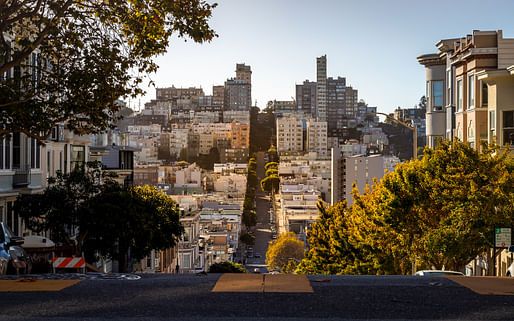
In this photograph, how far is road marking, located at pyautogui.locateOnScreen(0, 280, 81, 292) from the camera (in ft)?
31.1

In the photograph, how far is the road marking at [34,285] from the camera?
9469mm

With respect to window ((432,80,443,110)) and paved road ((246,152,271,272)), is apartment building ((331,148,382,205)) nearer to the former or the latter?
paved road ((246,152,271,272))

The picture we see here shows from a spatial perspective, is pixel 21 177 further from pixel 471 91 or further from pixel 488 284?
pixel 471 91

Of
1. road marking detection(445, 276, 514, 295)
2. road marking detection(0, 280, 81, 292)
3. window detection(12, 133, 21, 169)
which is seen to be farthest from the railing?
road marking detection(445, 276, 514, 295)

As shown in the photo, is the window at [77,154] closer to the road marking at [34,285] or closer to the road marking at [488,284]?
the road marking at [34,285]

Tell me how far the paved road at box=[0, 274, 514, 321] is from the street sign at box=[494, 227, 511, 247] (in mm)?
8159

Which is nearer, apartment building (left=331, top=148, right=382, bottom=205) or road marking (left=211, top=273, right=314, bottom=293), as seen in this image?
road marking (left=211, top=273, right=314, bottom=293)

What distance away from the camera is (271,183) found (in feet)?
606

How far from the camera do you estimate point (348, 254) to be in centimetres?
3281

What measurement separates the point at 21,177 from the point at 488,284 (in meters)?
18.8

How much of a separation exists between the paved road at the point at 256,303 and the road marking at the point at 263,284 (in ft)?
0.61

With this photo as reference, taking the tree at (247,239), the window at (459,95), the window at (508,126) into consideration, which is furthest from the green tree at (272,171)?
the window at (508,126)

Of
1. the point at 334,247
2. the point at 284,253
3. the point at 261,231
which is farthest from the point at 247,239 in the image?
the point at 334,247

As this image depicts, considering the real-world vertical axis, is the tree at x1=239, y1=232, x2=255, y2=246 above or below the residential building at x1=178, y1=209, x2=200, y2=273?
below
